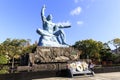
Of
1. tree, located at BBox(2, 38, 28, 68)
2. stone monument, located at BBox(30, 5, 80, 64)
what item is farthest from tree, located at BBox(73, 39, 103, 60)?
stone monument, located at BBox(30, 5, 80, 64)

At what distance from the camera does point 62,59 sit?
2611 centimetres

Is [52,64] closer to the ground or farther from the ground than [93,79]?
farther from the ground

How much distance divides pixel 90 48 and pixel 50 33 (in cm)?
2154

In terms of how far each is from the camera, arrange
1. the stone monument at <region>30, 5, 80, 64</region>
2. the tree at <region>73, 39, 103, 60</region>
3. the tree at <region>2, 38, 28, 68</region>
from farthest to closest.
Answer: the tree at <region>73, 39, 103, 60</region> → the tree at <region>2, 38, 28, 68</region> → the stone monument at <region>30, 5, 80, 64</region>

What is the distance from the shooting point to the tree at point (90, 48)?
4669cm

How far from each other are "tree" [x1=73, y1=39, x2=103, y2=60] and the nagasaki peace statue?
1898 cm

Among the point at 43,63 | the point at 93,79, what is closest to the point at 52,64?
the point at 43,63

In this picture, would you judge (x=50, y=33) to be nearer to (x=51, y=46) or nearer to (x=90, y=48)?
(x=51, y=46)

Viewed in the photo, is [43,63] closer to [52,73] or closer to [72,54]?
[72,54]

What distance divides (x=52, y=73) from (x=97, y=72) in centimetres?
484

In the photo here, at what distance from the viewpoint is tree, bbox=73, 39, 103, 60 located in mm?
46688

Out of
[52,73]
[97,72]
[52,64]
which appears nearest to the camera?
[52,73]

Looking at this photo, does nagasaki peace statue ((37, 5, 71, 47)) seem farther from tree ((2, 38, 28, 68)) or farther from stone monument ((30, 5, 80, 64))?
tree ((2, 38, 28, 68))

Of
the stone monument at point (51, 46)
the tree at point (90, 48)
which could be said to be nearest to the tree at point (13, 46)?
the tree at point (90, 48)
